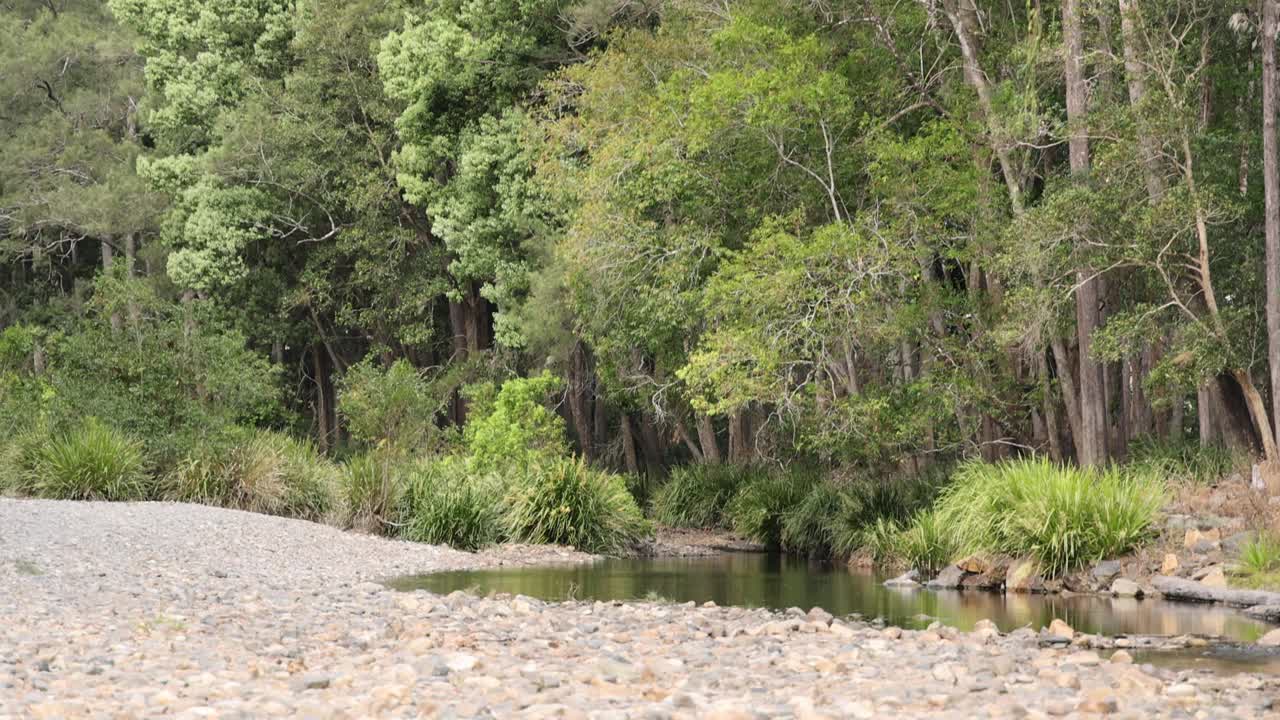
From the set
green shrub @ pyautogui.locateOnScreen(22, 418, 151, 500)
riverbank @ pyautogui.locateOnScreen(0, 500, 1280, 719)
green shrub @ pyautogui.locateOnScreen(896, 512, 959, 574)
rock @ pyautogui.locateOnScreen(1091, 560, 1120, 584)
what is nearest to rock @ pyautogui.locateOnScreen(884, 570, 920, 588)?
green shrub @ pyautogui.locateOnScreen(896, 512, 959, 574)

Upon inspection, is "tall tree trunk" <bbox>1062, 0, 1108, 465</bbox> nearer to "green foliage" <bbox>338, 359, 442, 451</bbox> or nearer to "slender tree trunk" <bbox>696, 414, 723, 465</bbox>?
"slender tree trunk" <bbox>696, 414, 723, 465</bbox>

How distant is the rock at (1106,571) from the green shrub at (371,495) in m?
9.74

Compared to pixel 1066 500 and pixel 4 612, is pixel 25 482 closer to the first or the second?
pixel 4 612

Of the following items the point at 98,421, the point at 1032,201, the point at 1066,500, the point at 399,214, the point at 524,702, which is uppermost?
the point at 399,214

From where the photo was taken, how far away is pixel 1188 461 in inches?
741

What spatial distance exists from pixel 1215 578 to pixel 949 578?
282 cm

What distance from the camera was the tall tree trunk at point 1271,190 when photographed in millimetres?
16703

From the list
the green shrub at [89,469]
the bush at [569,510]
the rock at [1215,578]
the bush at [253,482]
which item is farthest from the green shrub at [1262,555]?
the green shrub at [89,469]

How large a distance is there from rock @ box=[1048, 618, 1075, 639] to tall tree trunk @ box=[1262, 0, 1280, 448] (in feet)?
24.4

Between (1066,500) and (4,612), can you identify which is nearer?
(4,612)

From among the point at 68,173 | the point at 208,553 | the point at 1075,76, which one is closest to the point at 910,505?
the point at 1075,76

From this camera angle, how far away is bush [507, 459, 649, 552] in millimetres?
19484

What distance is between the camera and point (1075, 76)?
19.2m

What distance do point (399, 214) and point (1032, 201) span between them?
1783 centimetres
